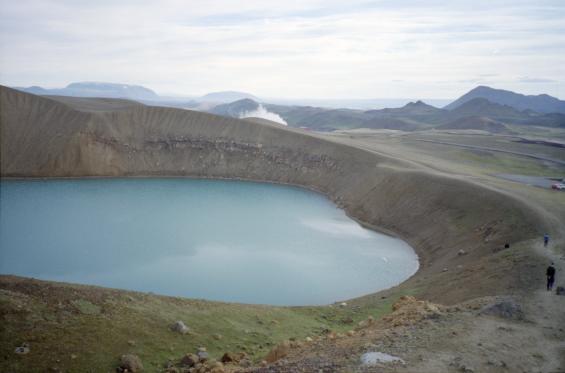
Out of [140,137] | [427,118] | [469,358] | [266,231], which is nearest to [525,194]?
[266,231]

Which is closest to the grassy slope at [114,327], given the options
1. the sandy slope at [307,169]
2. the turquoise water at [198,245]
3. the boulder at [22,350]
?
the boulder at [22,350]

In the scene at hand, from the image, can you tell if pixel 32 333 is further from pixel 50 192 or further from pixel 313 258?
pixel 50 192

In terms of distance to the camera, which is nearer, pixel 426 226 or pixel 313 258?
pixel 313 258

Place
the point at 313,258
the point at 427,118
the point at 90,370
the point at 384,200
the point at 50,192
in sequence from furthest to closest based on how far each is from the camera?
the point at 427,118, the point at 50,192, the point at 384,200, the point at 313,258, the point at 90,370

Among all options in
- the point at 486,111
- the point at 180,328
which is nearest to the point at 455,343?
the point at 180,328

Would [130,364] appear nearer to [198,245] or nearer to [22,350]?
[22,350]

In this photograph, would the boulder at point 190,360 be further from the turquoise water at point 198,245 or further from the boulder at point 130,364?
the turquoise water at point 198,245
